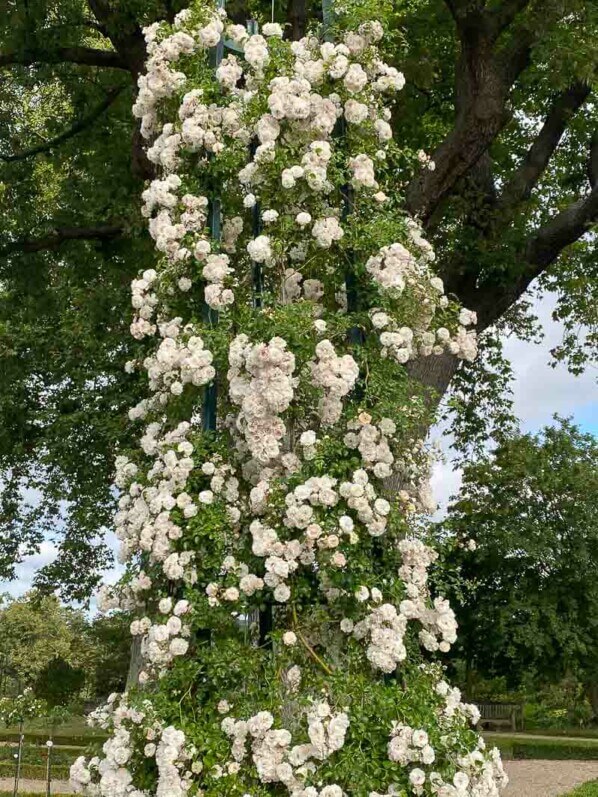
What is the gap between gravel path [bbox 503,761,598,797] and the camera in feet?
37.7

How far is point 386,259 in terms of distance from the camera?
3.90 meters

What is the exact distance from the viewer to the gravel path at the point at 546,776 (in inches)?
452

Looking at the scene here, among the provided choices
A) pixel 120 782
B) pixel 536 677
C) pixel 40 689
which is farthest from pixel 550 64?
pixel 40 689

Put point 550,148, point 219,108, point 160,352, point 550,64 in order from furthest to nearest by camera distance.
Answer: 1. point 550,148
2. point 550,64
3. point 219,108
4. point 160,352

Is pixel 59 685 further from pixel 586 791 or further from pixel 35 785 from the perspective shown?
pixel 586 791

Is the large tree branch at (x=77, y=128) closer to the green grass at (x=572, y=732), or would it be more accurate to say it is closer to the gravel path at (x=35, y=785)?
the gravel path at (x=35, y=785)

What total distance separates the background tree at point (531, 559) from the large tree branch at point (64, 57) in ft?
26.4

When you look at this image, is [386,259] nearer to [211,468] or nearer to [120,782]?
[211,468]

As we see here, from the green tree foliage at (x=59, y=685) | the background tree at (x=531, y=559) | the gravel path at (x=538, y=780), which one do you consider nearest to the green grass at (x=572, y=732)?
the gravel path at (x=538, y=780)

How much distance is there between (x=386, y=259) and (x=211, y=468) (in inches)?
45.6

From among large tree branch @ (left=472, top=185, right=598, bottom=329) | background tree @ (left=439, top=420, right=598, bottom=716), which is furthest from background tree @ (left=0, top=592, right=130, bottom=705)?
large tree branch @ (left=472, top=185, right=598, bottom=329)

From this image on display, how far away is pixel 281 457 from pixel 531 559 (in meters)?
11.3

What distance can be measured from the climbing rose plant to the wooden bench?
21.5 m

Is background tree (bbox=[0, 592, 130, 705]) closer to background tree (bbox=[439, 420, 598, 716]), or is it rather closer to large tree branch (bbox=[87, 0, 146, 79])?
background tree (bbox=[439, 420, 598, 716])
